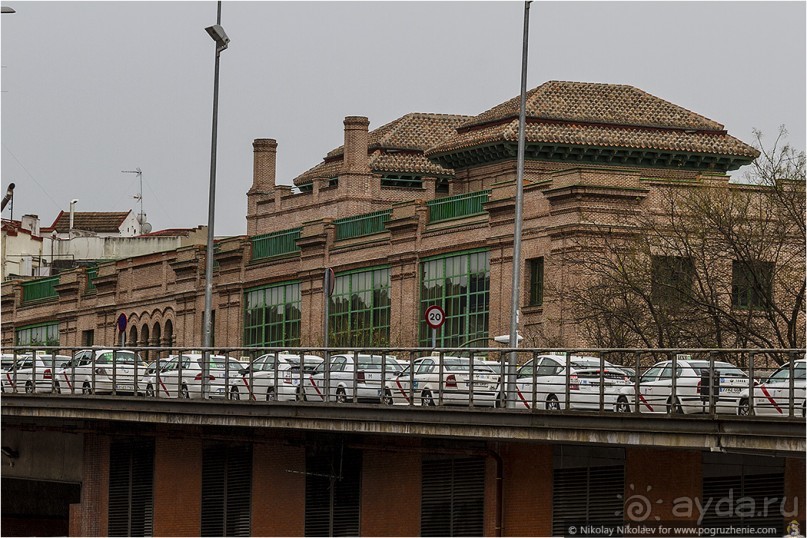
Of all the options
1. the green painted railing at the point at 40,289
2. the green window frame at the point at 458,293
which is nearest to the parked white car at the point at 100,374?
the green window frame at the point at 458,293

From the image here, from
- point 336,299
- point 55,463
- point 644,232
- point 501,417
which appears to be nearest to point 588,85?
point 336,299

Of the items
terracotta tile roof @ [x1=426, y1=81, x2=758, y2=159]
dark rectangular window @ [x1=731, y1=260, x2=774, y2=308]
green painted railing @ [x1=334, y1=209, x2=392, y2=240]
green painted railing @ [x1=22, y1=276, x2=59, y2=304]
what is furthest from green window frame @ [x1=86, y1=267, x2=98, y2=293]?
dark rectangular window @ [x1=731, y1=260, x2=774, y2=308]

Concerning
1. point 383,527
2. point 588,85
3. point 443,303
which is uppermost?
point 588,85

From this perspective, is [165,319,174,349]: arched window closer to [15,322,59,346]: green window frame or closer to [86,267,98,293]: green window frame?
[86,267,98,293]: green window frame

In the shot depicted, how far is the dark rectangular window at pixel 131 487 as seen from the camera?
45156mm

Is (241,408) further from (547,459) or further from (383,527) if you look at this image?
(547,459)

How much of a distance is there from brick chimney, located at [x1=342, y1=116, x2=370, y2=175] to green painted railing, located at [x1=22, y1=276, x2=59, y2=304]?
18728mm

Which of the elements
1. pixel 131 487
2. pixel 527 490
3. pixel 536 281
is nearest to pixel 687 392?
pixel 527 490

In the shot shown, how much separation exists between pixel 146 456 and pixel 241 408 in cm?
699

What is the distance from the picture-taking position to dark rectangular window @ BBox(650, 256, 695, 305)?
51.9m

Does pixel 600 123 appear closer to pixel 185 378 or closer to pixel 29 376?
pixel 29 376

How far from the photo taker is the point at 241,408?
128 feet

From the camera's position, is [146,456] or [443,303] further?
[443,303]

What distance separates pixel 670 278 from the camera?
173 ft
